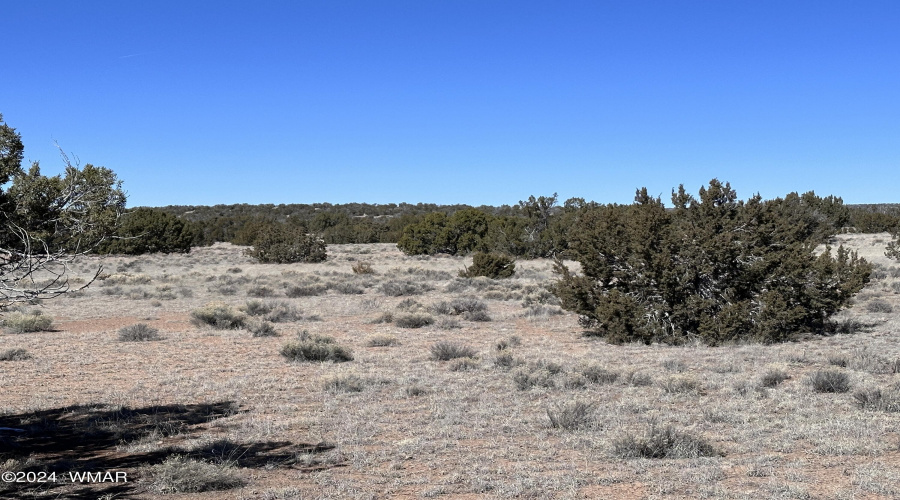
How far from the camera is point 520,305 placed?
848 inches

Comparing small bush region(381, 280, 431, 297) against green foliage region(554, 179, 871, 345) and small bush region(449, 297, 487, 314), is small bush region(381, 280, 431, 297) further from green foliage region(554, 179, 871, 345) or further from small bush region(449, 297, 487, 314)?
green foliage region(554, 179, 871, 345)

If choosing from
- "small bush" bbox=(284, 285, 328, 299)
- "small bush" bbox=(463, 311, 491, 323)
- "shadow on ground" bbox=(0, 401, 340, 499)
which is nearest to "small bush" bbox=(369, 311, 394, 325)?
"small bush" bbox=(463, 311, 491, 323)

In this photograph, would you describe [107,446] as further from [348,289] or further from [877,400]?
[348,289]

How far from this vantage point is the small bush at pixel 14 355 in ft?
41.4

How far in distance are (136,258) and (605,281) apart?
4176 cm

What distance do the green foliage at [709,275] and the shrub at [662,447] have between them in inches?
274

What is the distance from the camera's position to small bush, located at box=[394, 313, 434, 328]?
56.9 ft

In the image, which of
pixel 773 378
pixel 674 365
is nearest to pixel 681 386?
pixel 773 378

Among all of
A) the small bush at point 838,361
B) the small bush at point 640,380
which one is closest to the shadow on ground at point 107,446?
the small bush at point 640,380

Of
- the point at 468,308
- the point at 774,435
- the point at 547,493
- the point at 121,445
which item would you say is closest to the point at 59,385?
the point at 121,445

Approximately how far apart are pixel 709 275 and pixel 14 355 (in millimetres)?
13050

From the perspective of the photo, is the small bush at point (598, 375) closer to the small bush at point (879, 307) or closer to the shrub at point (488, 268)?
the small bush at point (879, 307)

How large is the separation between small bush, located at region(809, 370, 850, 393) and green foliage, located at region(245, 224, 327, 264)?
36.0 meters

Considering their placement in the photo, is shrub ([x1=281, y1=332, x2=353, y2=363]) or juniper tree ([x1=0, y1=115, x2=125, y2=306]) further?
shrub ([x1=281, y1=332, x2=353, y2=363])
